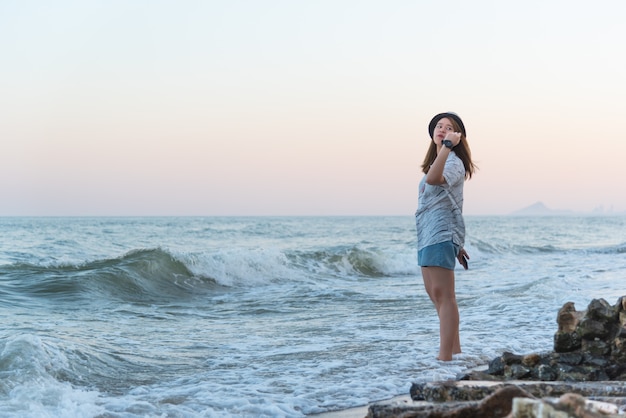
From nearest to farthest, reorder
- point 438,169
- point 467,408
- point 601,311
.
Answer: point 467,408
point 601,311
point 438,169

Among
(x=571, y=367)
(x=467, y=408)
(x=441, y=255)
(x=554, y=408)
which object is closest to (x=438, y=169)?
(x=441, y=255)

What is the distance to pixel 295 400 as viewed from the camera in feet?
16.2

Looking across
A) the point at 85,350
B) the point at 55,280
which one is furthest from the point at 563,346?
the point at 55,280

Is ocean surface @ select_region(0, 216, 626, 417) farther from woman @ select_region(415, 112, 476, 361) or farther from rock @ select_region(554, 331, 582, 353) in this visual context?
rock @ select_region(554, 331, 582, 353)

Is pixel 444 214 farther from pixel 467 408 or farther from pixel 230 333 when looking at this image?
A: pixel 230 333

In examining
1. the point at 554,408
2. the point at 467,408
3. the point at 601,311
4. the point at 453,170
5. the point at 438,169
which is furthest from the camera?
the point at 453,170

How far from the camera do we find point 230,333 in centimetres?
833

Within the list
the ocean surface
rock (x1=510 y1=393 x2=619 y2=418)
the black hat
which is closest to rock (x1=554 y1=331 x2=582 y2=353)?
the ocean surface

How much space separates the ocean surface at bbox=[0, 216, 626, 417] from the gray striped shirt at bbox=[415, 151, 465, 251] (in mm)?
1037

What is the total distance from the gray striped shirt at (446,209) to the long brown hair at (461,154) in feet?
0.27

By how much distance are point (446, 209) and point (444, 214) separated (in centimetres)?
4

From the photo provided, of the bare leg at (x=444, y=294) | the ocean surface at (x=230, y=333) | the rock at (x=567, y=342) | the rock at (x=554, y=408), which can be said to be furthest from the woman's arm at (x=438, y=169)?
the rock at (x=554, y=408)

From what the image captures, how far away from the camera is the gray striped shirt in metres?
5.36

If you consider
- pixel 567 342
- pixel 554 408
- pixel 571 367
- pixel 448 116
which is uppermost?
pixel 448 116
